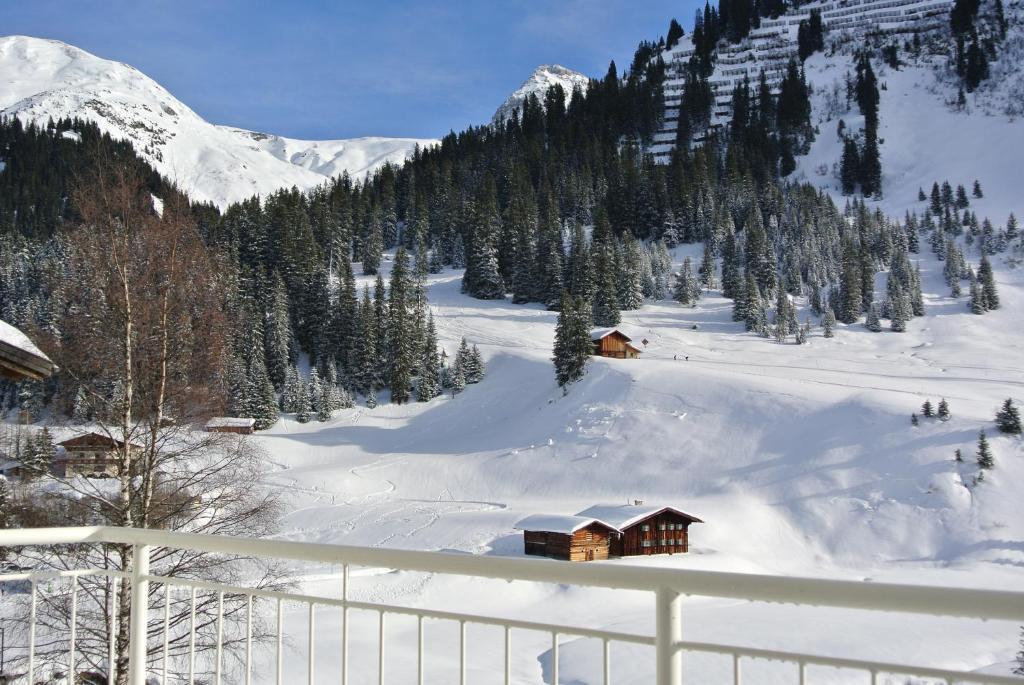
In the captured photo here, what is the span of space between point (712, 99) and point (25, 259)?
94504mm

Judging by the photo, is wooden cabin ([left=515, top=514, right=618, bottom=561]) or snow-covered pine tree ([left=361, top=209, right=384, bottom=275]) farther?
snow-covered pine tree ([left=361, top=209, right=384, bottom=275])

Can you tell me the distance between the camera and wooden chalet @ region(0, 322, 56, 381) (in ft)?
19.9

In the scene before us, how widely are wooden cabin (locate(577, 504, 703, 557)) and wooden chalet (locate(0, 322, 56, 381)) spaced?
87.0ft

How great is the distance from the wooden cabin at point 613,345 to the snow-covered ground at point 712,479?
139 cm

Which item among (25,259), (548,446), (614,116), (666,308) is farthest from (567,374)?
(614,116)

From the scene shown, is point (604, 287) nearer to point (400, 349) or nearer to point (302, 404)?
point (400, 349)

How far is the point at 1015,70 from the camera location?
11900cm

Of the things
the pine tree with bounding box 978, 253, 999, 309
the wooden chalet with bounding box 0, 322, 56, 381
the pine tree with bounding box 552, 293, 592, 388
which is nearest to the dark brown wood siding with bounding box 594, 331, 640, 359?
the pine tree with bounding box 552, 293, 592, 388

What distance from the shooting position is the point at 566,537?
2914 centimetres

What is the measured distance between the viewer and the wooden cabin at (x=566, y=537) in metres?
29.1

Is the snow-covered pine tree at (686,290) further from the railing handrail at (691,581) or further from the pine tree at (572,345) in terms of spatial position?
the railing handrail at (691,581)

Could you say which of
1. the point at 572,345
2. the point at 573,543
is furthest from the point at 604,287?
the point at 573,543

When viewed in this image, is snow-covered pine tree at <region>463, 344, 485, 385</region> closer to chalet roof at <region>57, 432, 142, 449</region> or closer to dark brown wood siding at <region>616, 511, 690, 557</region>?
dark brown wood siding at <region>616, 511, 690, 557</region>

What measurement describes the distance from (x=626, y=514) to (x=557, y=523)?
3396 mm
